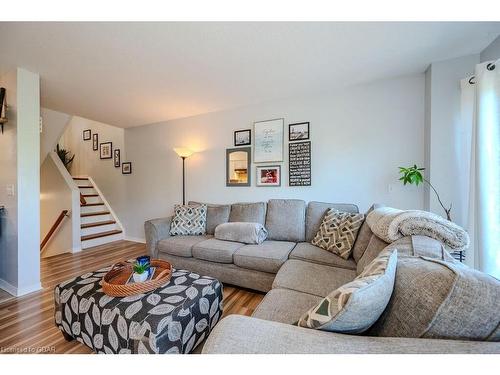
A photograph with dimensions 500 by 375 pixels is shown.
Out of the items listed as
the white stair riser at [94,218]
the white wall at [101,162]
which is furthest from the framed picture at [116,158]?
the white stair riser at [94,218]

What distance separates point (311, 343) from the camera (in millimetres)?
563

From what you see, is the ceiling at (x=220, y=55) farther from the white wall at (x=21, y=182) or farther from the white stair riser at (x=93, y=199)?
the white stair riser at (x=93, y=199)

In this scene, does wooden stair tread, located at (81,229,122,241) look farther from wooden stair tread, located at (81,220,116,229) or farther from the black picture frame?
the black picture frame

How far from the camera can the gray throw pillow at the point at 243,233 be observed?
2244 mm

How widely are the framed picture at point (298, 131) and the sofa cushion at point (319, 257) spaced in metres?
1.38

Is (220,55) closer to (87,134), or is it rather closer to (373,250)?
(373,250)

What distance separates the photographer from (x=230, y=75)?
215 centimetres

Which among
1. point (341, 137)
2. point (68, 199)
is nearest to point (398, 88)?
point (341, 137)

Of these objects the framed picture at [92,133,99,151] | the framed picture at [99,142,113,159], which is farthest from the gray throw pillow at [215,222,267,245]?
the framed picture at [92,133,99,151]

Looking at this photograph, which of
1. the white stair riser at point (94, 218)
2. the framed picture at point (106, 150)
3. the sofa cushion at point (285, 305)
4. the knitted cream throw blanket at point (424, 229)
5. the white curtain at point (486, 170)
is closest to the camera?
the sofa cushion at point (285, 305)

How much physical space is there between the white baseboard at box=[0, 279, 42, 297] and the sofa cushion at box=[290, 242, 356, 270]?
104 inches

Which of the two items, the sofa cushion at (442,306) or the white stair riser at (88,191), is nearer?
the sofa cushion at (442,306)

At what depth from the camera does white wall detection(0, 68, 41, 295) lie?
6.64 ft

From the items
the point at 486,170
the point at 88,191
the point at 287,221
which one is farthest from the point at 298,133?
the point at 88,191
